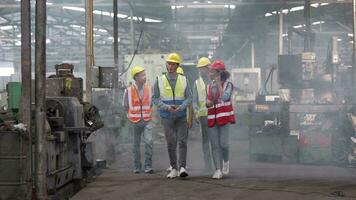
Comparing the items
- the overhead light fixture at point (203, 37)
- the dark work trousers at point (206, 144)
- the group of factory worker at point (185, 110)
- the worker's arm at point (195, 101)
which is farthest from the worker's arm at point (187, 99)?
the overhead light fixture at point (203, 37)

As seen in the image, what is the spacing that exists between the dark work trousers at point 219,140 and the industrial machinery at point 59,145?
66.1 inches

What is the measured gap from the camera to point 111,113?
10.3 meters

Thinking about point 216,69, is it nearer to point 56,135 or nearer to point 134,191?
point 134,191

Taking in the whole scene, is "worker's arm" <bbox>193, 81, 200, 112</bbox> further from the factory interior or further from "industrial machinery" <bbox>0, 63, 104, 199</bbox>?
"industrial machinery" <bbox>0, 63, 104, 199</bbox>

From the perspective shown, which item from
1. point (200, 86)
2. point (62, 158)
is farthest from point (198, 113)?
point (62, 158)

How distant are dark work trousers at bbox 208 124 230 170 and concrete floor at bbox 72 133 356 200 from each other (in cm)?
32

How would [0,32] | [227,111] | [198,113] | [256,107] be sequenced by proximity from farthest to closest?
1. [0,32]
2. [256,107]
3. [198,113]
4. [227,111]

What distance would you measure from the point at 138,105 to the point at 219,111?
150 centimetres

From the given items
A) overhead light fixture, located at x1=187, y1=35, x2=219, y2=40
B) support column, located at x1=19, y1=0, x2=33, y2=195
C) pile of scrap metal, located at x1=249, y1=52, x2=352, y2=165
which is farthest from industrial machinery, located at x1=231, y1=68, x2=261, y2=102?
support column, located at x1=19, y1=0, x2=33, y2=195

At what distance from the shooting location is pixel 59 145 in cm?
573

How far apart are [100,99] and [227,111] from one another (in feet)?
14.7

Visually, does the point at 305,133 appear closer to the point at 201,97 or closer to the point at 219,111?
the point at 201,97

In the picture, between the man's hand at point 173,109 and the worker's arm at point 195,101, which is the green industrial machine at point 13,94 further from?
the worker's arm at point 195,101

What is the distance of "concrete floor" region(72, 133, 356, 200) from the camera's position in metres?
5.71
